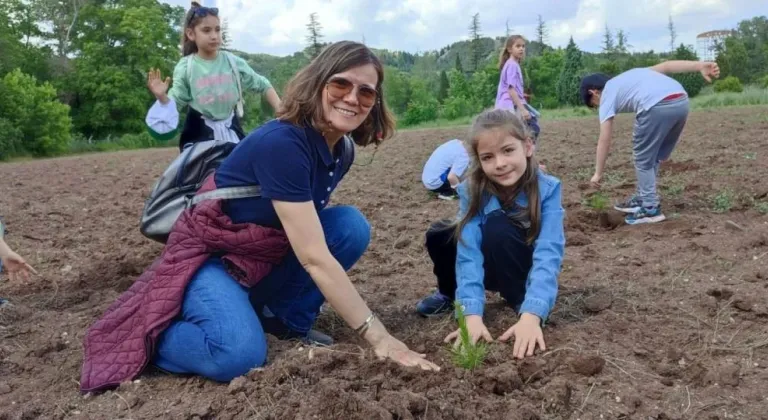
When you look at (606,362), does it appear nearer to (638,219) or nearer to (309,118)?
(309,118)

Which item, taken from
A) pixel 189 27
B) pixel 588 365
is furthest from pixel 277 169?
pixel 189 27

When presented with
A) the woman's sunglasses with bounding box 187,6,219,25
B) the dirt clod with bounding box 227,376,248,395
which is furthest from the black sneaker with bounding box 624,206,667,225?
the dirt clod with bounding box 227,376,248,395

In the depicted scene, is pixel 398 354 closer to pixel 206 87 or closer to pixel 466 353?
pixel 466 353

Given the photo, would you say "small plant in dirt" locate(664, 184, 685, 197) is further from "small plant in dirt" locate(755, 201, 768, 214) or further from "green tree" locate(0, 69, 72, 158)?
"green tree" locate(0, 69, 72, 158)

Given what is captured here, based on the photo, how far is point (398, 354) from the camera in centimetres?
255

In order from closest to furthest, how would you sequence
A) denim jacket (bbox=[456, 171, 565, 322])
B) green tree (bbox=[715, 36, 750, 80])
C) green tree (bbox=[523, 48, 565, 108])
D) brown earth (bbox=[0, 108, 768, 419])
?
1. brown earth (bbox=[0, 108, 768, 419])
2. denim jacket (bbox=[456, 171, 565, 322])
3. green tree (bbox=[523, 48, 565, 108])
4. green tree (bbox=[715, 36, 750, 80])

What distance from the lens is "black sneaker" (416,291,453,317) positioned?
3344mm

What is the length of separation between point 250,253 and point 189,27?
1.96 meters

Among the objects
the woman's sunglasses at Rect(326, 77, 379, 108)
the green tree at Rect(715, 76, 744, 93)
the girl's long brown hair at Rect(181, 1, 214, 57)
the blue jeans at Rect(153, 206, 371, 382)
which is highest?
the girl's long brown hair at Rect(181, 1, 214, 57)

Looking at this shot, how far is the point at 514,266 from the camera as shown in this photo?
297 centimetres

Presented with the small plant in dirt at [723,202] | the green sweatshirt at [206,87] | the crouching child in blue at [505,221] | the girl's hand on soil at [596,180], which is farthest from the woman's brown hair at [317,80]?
the girl's hand on soil at [596,180]

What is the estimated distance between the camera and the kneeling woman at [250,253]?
8.42ft

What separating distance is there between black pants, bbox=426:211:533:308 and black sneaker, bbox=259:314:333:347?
67cm

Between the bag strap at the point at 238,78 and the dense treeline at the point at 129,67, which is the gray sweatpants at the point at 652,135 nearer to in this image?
the bag strap at the point at 238,78
